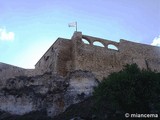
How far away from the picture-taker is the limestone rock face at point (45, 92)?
2795 cm

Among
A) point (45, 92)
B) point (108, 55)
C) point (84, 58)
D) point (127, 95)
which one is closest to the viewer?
point (127, 95)

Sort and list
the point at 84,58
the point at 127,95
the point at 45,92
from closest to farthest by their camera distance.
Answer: the point at 127,95 < the point at 45,92 < the point at 84,58

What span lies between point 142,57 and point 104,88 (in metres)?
15.7

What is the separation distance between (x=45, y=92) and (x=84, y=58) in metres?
6.72

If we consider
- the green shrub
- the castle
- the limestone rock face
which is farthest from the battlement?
the green shrub

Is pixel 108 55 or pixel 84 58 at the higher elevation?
pixel 108 55

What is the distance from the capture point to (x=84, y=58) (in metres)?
34.3

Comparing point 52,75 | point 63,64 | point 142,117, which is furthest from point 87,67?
point 142,117

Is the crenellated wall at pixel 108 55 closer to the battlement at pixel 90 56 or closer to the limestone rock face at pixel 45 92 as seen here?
the battlement at pixel 90 56

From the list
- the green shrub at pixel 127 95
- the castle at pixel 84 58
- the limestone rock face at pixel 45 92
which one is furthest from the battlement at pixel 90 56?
the green shrub at pixel 127 95

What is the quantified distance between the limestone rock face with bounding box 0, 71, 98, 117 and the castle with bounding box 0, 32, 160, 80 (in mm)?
1938

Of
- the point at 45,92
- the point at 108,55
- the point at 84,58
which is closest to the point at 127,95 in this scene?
the point at 45,92

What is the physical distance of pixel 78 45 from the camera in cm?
3453

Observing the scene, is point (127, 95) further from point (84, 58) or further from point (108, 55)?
point (108, 55)
